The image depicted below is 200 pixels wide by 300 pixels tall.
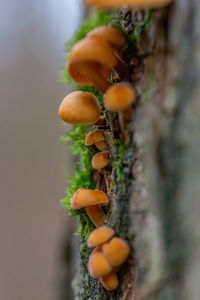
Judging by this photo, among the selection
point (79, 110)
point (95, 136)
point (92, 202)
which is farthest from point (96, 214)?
point (79, 110)

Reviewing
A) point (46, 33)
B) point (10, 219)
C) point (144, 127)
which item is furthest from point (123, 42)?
point (46, 33)

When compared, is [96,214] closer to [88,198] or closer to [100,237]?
[88,198]

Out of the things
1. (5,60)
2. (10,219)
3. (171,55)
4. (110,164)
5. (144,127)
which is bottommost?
(10,219)

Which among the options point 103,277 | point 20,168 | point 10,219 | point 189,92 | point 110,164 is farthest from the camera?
point 20,168

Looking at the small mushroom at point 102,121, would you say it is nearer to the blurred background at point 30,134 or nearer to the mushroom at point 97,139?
the mushroom at point 97,139

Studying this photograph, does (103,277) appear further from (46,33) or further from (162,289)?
(46,33)

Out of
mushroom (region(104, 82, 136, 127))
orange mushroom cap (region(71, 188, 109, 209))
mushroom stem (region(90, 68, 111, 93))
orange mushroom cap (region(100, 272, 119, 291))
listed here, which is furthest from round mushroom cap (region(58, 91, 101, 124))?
orange mushroom cap (region(100, 272, 119, 291))
